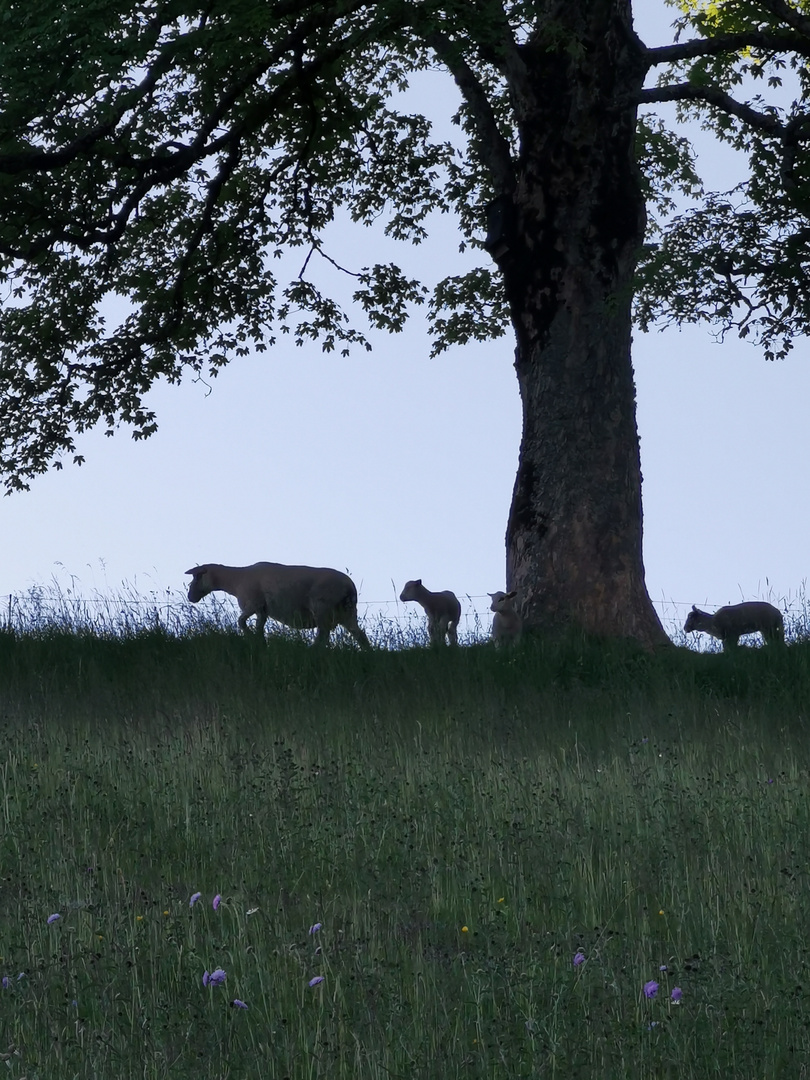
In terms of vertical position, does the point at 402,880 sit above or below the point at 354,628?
below

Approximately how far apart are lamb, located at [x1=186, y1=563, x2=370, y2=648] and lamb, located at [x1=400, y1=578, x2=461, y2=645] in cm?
206

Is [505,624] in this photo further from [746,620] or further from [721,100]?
[721,100]

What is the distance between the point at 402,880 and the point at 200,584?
13.0 metres

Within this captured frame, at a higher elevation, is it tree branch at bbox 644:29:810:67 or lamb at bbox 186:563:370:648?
tree branch at bbox 644:29:810:67

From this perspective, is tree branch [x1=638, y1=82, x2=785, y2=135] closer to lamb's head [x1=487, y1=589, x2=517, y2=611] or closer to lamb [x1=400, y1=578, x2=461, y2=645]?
lamb's head [x1=487, y1=589, x2=517, y2=611]

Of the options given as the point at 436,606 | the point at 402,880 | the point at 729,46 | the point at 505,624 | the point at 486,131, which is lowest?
the point at 402,880

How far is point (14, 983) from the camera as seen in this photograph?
618cm

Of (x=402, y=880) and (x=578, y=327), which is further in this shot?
(x=578, y=327)

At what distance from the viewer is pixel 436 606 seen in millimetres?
21625

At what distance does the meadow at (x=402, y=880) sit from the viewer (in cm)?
550

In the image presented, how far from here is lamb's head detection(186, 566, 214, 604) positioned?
20.4m

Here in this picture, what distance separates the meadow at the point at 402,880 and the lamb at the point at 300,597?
4.41 metres

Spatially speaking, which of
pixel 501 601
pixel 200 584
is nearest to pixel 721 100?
pixel 501 601

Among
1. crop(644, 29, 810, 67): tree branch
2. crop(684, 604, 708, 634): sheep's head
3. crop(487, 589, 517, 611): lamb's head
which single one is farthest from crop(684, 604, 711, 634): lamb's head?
crop(644, 29, 810, 67): tree branch
